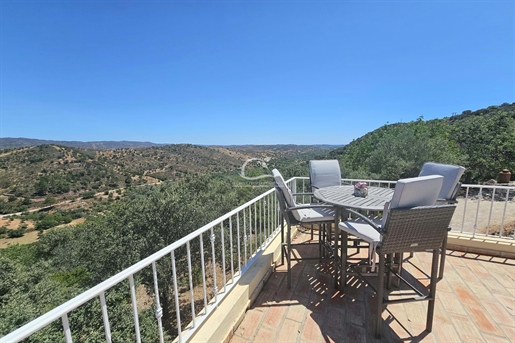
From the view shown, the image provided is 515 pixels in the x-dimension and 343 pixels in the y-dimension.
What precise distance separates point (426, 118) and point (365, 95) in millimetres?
6515

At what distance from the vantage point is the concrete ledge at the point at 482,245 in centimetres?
277

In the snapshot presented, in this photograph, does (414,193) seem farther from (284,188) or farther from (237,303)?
(237,303)

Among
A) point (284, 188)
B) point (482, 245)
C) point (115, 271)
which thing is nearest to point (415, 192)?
point (284, 188)

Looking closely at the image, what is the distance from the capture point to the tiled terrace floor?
5.39ft

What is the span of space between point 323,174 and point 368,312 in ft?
6.32

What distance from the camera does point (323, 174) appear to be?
3.41 m

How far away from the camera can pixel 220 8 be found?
239 inches

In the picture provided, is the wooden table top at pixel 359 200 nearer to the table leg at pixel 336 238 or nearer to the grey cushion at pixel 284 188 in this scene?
the table leg at pixel 336 238

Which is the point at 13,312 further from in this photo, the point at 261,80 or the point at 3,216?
the point at 3,216

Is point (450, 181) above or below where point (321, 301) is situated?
above

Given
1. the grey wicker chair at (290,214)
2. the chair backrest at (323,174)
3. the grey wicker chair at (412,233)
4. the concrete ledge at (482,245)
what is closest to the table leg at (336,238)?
the grey wicker chair at (290,214)

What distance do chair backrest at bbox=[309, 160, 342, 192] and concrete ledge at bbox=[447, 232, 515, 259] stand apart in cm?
168

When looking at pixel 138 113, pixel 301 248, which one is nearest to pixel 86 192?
pixel 138 113

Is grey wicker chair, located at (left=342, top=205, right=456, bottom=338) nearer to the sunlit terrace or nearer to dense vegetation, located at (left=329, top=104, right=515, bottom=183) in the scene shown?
the sunlit terrace
